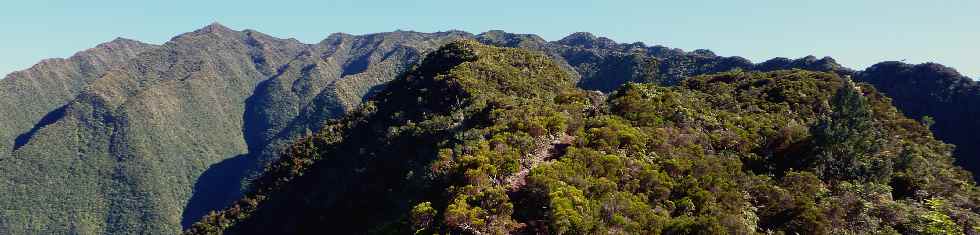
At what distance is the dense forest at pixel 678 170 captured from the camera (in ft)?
76.8

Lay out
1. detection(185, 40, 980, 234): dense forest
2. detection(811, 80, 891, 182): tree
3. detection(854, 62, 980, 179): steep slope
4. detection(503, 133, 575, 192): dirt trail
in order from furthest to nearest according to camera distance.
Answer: detection(854, 62, 980, 179): steep slope < detection(811, 80, 891, 182): tree < detection(503, 133, 575, 192): dirt trail < detection(185, 40, 980, 234): dense forest

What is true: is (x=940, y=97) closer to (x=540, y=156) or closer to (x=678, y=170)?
(x=678, y=170)

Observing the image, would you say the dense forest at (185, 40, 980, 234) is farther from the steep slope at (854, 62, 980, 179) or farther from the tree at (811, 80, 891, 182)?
the steep slope at (854, 62, 980, 179)

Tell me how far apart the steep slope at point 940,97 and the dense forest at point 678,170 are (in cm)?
4617

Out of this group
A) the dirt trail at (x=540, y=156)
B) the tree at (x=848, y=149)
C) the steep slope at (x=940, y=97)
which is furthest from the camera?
the steep slope at (x=940, y=97)

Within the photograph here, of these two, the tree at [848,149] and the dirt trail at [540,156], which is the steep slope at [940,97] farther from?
the dirt trail at [540,156]

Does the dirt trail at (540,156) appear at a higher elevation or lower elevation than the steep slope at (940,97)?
higher

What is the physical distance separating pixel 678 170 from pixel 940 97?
3631 inches

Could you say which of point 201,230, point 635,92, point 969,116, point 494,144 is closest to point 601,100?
point 635,92

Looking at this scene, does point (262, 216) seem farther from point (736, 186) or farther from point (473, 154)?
point (736, 186)

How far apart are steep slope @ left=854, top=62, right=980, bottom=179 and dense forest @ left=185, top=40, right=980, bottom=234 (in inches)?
1818

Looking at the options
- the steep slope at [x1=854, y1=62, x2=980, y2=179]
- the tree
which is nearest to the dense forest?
the tree

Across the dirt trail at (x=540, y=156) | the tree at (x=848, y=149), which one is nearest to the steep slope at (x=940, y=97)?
the tree at (x=848, y=149)

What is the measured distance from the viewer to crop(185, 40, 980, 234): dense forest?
922 inches
